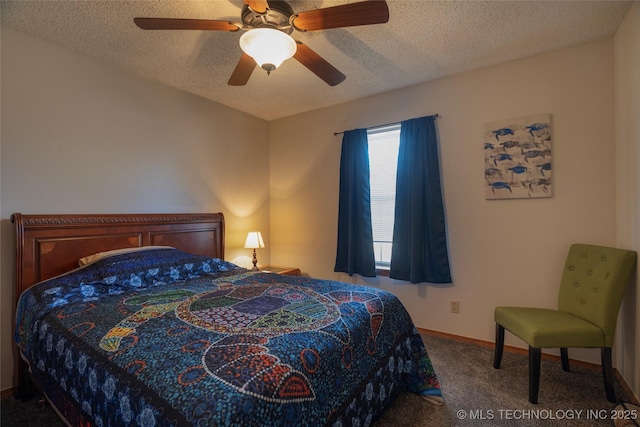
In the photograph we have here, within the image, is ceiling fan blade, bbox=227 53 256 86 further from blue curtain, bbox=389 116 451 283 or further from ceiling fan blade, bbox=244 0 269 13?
blue curtain, bbox=389 116 451 283

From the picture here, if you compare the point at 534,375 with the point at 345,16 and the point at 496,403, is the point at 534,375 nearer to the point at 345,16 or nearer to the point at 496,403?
the point at 496,403

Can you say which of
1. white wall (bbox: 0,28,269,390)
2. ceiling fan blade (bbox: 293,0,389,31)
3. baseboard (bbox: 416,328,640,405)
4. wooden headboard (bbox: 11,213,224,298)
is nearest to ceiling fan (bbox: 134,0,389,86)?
ceiling fan blade (bbox: 293,0,389,31)

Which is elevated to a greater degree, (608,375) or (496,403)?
(608,375)

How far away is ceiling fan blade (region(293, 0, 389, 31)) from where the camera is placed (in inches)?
58.6

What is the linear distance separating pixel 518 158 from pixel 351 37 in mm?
1746

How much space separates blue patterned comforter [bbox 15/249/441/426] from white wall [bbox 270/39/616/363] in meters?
1.18

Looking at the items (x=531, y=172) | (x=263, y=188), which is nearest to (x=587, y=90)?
(x=531, y=172)

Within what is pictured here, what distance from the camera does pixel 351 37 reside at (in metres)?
2.31

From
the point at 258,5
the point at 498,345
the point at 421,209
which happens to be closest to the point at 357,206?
the point at 421,209

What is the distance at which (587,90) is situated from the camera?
242 cm

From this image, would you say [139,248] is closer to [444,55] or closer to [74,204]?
[74,204]

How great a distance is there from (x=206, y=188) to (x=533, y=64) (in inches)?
133

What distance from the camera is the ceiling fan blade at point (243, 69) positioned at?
2.04m

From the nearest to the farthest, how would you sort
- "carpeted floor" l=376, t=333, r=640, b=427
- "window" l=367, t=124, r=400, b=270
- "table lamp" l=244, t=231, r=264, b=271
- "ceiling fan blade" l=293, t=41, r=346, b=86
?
1. "carpeted floor" l=376, t=333, r=640, b=427
2. "ceiling fan blade" l=293, t=41, r=346, b=86
3. "window" l=367, t=124, r=400, b=270
4. "table lamp" l=244, t=231, r=264, b=271
